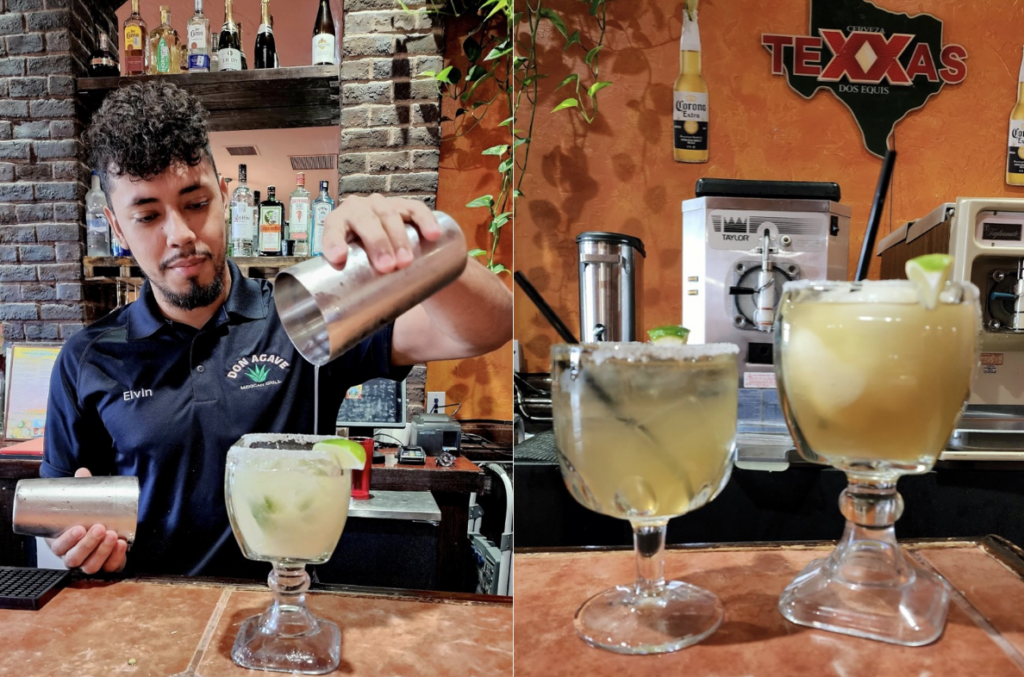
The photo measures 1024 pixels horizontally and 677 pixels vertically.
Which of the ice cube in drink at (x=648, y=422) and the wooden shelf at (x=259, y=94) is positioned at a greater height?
the wooden shelf at (x=259, y=94)

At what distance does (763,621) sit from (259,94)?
3.82 ft

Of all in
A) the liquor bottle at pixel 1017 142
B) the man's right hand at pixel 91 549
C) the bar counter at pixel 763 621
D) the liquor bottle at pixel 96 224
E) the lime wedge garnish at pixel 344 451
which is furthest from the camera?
the liquor bottle at pixel 1017 142

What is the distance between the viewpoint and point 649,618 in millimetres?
450

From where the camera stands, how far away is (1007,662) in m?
0.38

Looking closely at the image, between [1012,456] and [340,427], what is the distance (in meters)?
1.13

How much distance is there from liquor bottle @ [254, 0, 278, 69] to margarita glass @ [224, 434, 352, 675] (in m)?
0.85

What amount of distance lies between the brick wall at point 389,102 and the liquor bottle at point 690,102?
97 centimetres

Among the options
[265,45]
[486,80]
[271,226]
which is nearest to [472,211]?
[486,80]

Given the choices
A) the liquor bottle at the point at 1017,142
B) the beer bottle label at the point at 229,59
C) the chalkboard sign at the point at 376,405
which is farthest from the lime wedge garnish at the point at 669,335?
the liquor bottle at the point at 1017,142

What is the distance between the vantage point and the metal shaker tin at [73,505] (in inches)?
29.5

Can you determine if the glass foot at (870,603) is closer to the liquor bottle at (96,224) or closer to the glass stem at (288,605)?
the glass stem at (288,605)

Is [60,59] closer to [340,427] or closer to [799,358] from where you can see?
[340,427]

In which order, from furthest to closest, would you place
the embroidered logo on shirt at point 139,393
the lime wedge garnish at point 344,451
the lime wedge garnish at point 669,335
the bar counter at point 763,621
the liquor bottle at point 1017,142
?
the liquor bottle at point 1017,142 → the embroidered logo on shirt at point 139,393 → the lime wedge garnish at point 344,451 → the lime wedge garnish at point 669,335 → the bar counter at point 763,621

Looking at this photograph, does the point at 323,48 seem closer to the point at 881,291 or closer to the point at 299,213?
the point at 299,213
